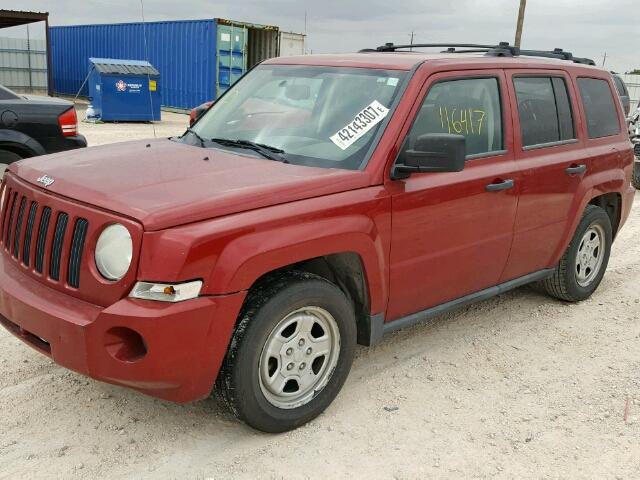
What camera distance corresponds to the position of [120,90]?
18.2 meters

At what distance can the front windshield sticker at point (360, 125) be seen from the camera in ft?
11.5

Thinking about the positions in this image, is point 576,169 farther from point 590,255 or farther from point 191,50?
point 191,50

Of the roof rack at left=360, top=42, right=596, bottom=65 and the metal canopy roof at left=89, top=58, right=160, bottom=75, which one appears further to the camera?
the metal canopy roof at left=89, top=58, right=160, bottom=75

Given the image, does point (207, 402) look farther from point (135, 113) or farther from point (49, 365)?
point (135, 113)

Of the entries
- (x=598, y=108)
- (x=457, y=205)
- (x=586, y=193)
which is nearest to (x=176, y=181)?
(x=457, y=205)

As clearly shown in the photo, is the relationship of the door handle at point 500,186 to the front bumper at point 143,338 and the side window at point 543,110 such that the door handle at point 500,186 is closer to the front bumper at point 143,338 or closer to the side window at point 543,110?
the side window at point 543,110

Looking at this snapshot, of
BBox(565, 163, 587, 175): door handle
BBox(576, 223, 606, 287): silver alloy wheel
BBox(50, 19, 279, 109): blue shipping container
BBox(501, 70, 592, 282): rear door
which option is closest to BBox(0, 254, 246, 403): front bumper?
BBox(501, 70, 592, 282): rear door

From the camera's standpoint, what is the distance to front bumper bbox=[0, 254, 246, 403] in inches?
105

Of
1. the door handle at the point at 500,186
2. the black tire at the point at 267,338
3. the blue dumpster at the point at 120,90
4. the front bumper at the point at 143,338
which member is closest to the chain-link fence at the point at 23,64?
the blue dumpster at the point at 120,90

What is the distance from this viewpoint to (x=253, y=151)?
367 cm

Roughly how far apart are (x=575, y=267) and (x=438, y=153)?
96.4 inches

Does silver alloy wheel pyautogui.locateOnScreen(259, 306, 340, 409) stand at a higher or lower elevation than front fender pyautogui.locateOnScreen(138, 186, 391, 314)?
lower

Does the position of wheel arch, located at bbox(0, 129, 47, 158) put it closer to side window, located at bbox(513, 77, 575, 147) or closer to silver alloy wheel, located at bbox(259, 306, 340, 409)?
silver alloy wheel, located at bbox(259, 306, 340, 409)

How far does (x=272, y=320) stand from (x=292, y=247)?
35cm
